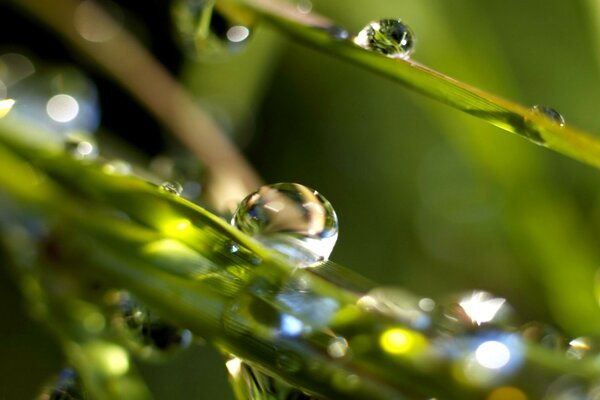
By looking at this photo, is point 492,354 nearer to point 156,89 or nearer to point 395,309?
point 395,309

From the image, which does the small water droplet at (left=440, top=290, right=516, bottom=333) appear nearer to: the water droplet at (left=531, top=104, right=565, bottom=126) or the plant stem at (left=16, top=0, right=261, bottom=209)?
the water droplet at (left=531, top=104, right=565, bottom=126)

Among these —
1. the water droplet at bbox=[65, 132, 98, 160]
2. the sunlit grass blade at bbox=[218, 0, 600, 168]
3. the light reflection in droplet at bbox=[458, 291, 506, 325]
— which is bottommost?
the light reflection in droplet at bbox=[458, 291, 506, 325]

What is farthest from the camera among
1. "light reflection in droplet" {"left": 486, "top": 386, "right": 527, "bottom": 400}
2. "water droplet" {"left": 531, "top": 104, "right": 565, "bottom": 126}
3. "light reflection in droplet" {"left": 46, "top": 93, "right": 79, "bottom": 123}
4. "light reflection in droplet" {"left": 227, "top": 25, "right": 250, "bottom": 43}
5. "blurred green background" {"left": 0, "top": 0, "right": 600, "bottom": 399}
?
"light reflection in droplet" {"left": 46, "top": 93, "right": 79, "bottom": 123}

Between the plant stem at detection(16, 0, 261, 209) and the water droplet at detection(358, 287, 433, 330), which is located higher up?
the plant stem at detection(16, 0, 261, 209)

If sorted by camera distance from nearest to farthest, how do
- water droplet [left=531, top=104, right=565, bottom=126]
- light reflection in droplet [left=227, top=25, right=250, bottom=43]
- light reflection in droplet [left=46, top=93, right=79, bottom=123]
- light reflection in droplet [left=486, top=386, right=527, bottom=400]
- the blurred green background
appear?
light reflection in droplet [left=486, top=386, right=527, bottom=400], water droplet [left=531, top=104, right=565, bottom=126], light reflection in droplet [left=227, top=25, right=250, bottom=43], the blurred green background, light reflection in droplet [left=46, top=93, right=79, bottom=123]

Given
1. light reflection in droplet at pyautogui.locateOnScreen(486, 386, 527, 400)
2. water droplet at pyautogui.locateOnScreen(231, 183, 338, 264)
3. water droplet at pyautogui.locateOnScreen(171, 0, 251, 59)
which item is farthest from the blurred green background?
light reflection in droplet at pyautogui.locateOnScreen(486, 386, 527, 400)

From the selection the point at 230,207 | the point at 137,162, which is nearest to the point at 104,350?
the point at 230,207

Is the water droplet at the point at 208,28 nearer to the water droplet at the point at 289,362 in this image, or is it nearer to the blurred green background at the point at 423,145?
the blurred green background at the point at 423,145

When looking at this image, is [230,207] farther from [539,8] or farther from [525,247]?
[539,8]
